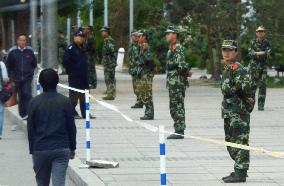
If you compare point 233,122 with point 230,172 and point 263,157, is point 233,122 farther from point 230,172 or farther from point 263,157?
point 263,157

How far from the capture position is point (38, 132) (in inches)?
354

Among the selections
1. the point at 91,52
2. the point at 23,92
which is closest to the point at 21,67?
the point at 23,92

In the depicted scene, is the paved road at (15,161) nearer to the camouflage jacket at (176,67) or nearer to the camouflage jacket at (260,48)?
the camouflage jacket at (176,67)

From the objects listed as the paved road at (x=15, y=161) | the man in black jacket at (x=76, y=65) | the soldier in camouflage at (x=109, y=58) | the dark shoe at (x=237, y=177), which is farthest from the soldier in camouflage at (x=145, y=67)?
the dark shoe at (x=237, y=177)

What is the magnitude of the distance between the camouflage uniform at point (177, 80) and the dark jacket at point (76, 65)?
4301 mm

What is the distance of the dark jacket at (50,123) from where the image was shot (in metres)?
8.91

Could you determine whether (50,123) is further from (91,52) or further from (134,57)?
(91,52)

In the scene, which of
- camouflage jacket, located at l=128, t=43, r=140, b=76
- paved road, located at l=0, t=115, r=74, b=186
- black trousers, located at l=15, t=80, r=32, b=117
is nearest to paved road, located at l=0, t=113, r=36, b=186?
paved road, located at l=0, t=115, r=74, b=186

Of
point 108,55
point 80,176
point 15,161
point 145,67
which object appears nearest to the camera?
point 80,176

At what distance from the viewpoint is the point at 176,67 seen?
1501 centimetres

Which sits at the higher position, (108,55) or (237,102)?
(237,102)

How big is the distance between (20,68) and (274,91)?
41.3 ft

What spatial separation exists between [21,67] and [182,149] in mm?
5693

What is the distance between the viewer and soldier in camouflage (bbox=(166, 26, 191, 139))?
14.9 metres
